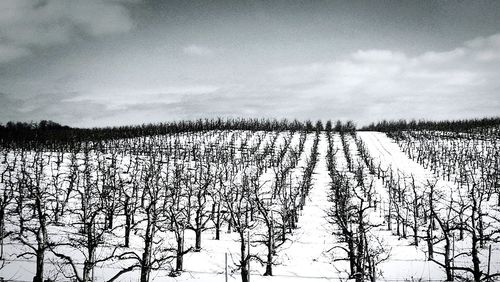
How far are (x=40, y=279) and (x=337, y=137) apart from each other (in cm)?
13560

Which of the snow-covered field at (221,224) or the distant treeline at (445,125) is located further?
the distant treeline at (445,125)

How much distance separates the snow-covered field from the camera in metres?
36.6

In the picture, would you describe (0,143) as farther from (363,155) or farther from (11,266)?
(363,155)

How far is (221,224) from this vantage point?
5569 cm

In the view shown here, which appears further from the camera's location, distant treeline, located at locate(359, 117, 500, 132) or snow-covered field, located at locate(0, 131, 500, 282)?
distant treeline, located at locate(359, 117, 500, 132)

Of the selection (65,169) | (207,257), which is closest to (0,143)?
(65,169)

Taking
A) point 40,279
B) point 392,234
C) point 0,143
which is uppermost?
point 0,143

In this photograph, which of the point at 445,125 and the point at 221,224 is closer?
the point at 221,224

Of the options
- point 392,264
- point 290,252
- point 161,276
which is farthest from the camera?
point 290,252

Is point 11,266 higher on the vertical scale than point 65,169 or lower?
lower

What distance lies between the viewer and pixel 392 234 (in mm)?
55562

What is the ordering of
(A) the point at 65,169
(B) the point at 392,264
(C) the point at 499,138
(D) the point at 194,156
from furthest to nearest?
1. (C) the point at 499,138
2. (D) the point at 194,156
3. (A) the point at 65,169
4. (B) the point at 392,264

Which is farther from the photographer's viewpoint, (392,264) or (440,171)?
(440,171)

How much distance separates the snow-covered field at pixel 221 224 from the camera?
36594 millimetres
